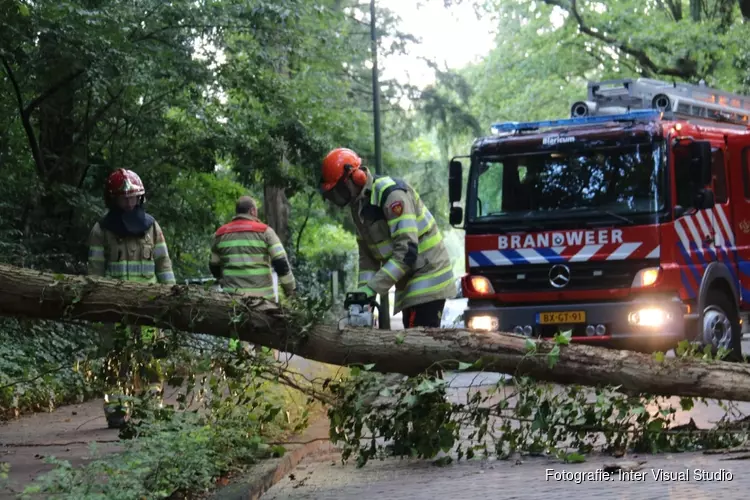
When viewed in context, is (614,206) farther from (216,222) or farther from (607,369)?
(216,222)

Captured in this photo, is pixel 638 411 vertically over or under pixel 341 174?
under

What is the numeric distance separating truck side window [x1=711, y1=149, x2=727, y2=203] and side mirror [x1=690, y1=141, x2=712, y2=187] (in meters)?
0.73

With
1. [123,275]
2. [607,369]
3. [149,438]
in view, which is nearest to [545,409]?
[607,369]

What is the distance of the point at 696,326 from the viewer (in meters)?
12.3

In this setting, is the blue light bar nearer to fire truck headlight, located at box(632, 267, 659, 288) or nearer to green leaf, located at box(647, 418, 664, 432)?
fire truck headlight, located at box(632, 267, 659, 288)

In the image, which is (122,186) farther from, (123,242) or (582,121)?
(582,121)

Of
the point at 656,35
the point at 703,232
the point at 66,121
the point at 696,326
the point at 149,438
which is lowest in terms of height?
the point at 149,438

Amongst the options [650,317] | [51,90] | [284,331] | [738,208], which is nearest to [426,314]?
[284,331]

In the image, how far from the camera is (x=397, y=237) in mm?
8391

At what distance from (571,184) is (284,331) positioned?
602 cm

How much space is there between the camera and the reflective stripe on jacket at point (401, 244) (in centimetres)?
836

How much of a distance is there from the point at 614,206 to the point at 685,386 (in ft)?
15.9

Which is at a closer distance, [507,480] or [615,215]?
[507,480]

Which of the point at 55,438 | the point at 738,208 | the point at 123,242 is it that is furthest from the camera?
the point at 738,208
